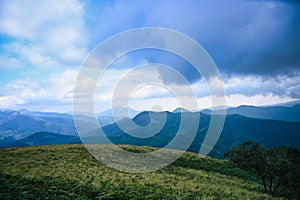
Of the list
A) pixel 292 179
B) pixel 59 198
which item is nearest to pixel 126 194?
pixel 59 198

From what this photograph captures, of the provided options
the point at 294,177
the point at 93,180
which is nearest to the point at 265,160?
the point at 294,177

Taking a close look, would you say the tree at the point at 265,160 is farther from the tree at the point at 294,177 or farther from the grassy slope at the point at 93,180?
the grassy slope at the point at 93,180

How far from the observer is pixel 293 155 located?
1196 inches

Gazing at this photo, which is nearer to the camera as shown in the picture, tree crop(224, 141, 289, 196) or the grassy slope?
the grassy slope

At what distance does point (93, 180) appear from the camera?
902 inches

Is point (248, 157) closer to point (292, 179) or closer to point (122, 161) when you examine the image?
point (292, 179)

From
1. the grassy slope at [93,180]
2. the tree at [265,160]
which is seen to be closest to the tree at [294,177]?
the tree at [265,160]

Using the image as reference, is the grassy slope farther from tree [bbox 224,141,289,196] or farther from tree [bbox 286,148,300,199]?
tree [bbox 286,148,300,199]

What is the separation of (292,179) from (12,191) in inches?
1224

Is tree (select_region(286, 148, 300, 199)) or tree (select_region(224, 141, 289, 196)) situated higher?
tree (select_region(224, 141, 289, 196))

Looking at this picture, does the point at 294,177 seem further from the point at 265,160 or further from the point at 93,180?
the point at 93,180

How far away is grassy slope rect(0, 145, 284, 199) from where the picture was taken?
16797mm

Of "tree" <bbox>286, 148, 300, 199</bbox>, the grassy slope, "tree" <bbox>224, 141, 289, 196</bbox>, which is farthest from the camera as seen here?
"tree" <bbox>286, 148, 300, 199</bbox>

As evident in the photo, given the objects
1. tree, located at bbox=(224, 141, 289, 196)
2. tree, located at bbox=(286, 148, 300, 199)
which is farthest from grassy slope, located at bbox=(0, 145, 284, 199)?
tree, located at bbox=(286, 148, 300, 199)
